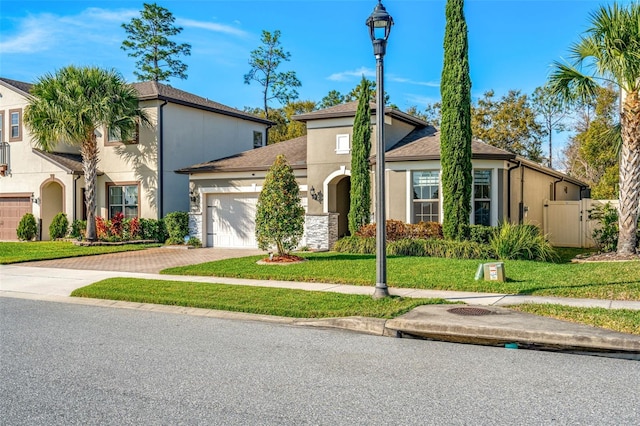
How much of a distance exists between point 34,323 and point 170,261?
27.1ft

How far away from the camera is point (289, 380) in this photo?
5.75m

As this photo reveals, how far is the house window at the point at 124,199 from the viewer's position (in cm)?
2461

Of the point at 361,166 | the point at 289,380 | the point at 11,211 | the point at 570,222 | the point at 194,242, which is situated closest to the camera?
the point at 289,380

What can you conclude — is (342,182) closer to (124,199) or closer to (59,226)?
(124,199)

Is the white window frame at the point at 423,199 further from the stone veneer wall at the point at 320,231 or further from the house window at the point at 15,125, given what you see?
the house window at the point at 15,125

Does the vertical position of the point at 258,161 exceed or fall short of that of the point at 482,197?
it exceeds it

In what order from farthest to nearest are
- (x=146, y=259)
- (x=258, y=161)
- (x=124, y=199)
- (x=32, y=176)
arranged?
(x=32, y=176) < (x=124, y=199) < (x=258, y=161) < (x=146, y=259)

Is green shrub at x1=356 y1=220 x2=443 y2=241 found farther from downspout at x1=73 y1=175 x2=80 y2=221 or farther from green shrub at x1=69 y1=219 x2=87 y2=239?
downspout at x1=73 y1=175 x2=80 y2=221

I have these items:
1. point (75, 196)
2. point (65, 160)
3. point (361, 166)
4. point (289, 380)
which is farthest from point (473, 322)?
point (65, 160)

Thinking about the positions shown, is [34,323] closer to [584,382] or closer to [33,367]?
[33,367]

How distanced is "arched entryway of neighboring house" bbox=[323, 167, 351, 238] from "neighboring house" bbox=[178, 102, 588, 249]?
4 cm

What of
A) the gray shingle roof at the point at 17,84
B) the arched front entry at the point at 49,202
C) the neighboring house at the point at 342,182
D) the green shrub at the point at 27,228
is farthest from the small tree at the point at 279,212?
the gray shingle roof at the point at 17,84

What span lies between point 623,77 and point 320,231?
10.4 metres

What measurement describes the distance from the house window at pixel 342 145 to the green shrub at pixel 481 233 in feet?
18.3
